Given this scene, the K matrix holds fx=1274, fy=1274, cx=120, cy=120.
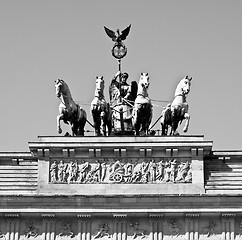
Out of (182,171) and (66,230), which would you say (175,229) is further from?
(66,230)

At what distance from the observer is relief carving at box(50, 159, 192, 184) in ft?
173

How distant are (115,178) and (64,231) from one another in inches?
122

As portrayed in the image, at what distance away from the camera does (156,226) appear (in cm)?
5191

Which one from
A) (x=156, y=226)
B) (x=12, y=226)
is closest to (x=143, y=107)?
(x=156, y=226)

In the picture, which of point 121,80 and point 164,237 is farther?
point 121,80

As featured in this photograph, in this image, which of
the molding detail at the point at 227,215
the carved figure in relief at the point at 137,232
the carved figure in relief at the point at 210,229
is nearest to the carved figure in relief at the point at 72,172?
the carved figure in relief at the point at 137,232

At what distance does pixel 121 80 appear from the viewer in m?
61.4

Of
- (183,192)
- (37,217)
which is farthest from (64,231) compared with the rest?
(183,192)

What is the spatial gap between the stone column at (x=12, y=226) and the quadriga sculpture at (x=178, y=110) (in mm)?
7567

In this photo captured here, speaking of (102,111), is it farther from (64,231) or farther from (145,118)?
(64,231)

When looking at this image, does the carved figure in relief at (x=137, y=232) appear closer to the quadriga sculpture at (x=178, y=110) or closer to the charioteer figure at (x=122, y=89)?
the quadriga sculpture at (x=178, y=110)

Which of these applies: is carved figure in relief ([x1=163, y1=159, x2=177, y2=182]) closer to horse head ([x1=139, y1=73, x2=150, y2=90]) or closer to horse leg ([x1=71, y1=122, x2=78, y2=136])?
horse head ([x1=139, y1=73, x2=150, y2=90])

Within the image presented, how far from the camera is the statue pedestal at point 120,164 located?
52656 millimetres

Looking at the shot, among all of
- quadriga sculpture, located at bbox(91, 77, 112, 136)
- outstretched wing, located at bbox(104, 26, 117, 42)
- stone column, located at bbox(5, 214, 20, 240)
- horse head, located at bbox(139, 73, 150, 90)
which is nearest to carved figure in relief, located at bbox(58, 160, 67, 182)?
stone column, located at bbox(5, 214, 20, 240)
